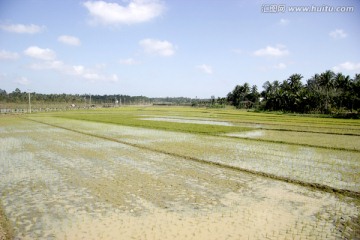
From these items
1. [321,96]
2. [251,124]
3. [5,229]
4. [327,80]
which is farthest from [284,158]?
[327,80]

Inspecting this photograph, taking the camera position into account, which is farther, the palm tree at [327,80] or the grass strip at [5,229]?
the palm tree at [327,80]

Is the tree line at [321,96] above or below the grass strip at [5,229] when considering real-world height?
above

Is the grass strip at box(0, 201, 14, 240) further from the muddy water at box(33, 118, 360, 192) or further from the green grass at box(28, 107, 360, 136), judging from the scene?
the green grass at box(28, 107, 360, 136)

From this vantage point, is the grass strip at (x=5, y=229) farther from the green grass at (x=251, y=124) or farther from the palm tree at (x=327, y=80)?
the palm tree at (x=327, y=80)

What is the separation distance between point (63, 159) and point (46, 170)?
80.5 inches

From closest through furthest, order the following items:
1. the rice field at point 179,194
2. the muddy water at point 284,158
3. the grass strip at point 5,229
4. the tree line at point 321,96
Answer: the grass strip at point 5,229, the rice field at point 179,194, the muddy water at point 284,158, the tree line at point 321,96

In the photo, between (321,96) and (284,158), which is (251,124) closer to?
(284,158)

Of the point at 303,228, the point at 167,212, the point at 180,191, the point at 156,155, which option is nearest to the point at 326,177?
the point at 303,228

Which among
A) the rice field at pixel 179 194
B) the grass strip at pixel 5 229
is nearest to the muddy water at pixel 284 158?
the rice field at pixel 179 194

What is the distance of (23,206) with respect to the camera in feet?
24.2

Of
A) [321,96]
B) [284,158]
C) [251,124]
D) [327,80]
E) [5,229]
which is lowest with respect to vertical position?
[5,229]

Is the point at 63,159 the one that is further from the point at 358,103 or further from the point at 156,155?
the point at 358,103

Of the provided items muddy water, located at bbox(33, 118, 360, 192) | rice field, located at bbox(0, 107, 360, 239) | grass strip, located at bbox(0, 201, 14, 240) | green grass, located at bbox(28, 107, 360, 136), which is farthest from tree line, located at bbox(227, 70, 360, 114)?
grass strip, located at bbox(0, 201, 14, 240)

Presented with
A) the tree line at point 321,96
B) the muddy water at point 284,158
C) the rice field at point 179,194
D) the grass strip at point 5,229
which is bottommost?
the grass strip at point 5,229
